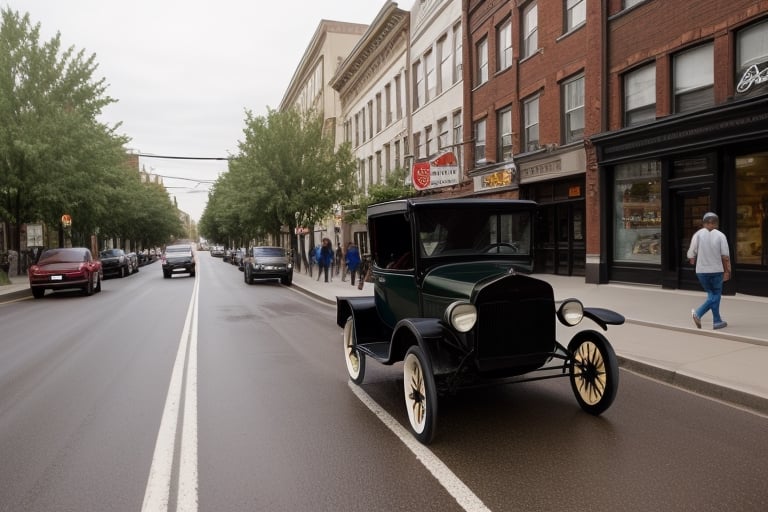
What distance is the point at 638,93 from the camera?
52.2 ft

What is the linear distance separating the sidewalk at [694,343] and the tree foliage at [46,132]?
2172 cm

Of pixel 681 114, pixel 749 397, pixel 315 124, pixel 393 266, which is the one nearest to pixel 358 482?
pixel 393 266

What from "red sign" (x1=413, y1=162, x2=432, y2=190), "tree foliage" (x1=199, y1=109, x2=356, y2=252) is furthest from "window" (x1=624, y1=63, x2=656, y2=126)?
"tree foliage" (x1=199, y1=109, x2=356, y2=252)

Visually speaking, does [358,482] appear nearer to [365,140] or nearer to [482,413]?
[482,413]

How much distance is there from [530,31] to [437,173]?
582cm

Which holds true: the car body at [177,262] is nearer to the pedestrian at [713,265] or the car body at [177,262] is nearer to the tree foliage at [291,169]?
the tree foliage at [291,169]

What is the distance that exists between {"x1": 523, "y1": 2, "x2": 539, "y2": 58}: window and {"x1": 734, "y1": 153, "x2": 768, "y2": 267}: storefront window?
947 centimetres

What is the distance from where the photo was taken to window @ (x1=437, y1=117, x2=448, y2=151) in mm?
27606

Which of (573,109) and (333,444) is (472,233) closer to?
(333,444)

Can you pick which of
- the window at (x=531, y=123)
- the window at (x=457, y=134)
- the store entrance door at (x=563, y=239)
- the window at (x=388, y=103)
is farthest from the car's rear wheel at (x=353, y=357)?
the window at (x=388, y=103)

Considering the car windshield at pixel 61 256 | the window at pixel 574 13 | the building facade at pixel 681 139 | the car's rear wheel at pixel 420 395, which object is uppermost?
the window at pixel 574 13

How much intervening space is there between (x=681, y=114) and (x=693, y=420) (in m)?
10.7

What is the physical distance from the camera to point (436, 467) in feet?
13.5

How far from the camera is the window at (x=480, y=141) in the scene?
24.2m
